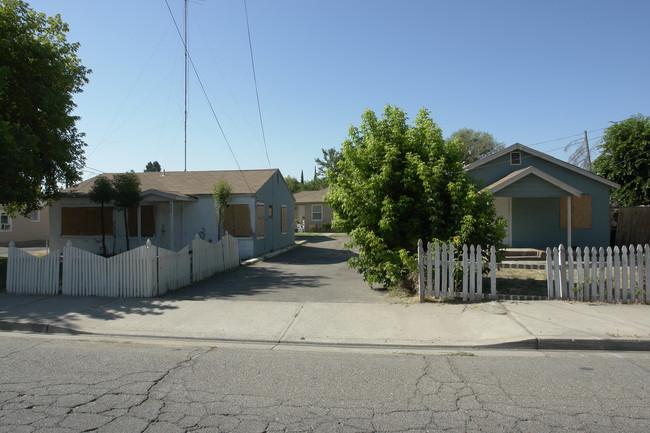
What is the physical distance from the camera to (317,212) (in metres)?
39.1

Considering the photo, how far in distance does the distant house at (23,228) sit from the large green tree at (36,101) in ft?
48.4

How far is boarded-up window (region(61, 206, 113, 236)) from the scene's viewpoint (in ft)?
61.3

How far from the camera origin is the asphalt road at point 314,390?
150 inches

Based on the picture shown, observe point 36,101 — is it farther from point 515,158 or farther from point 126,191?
point 515,158

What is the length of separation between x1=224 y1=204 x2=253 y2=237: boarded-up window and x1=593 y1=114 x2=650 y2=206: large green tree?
1779 cm

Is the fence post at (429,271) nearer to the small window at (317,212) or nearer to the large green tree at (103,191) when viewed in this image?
the large green tree at (103,191)

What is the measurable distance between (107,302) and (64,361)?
12.3 feet

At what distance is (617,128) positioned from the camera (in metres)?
21.5

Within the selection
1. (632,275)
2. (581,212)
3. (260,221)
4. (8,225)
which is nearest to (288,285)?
(632,275)

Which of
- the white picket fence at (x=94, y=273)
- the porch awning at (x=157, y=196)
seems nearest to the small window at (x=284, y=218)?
the porch awning at (x=157, y=196)

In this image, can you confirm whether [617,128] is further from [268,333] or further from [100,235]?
[100,235]

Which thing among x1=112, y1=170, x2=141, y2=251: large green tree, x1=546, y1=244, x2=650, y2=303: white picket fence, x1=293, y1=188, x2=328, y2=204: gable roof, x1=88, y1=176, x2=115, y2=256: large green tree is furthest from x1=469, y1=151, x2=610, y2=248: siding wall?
x1=293, y1=188, x2=328, y2=204: gable roof

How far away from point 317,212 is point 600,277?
103 feet

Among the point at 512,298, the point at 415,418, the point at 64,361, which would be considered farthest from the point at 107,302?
the point at 512,298
